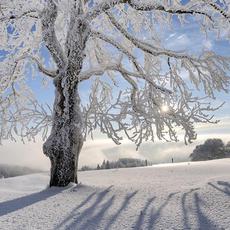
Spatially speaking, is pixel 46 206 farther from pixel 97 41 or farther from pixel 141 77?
pixel 97 41

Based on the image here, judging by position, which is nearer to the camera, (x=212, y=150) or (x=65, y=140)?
(x=65, y=140)

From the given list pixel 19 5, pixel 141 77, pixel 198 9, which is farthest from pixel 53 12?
pixel 198 9

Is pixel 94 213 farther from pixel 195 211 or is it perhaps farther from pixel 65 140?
pixel 65 140

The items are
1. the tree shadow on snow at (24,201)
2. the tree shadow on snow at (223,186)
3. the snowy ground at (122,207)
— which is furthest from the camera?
the tree shadow on snow at (223,186)

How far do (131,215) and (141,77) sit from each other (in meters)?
5.62

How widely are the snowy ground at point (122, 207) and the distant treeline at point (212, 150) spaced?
19.5 meters

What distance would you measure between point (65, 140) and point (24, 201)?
204cm

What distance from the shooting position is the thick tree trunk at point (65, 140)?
33.2ft

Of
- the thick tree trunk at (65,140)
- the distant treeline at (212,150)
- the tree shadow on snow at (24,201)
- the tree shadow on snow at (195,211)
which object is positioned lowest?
the tree shadow on snow at (195,211)

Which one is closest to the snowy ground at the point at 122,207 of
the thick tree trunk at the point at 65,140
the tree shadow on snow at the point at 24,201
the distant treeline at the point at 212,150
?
the tree shadow on snow at the point at 24,201

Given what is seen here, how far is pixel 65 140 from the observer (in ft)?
33.1

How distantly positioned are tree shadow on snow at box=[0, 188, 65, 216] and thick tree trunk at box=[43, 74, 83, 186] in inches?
20.4

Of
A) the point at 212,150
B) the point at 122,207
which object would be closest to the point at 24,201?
the point at 122,207

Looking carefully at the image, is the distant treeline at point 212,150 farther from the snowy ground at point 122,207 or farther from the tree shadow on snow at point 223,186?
the tree shadow on snow at point 223,186
